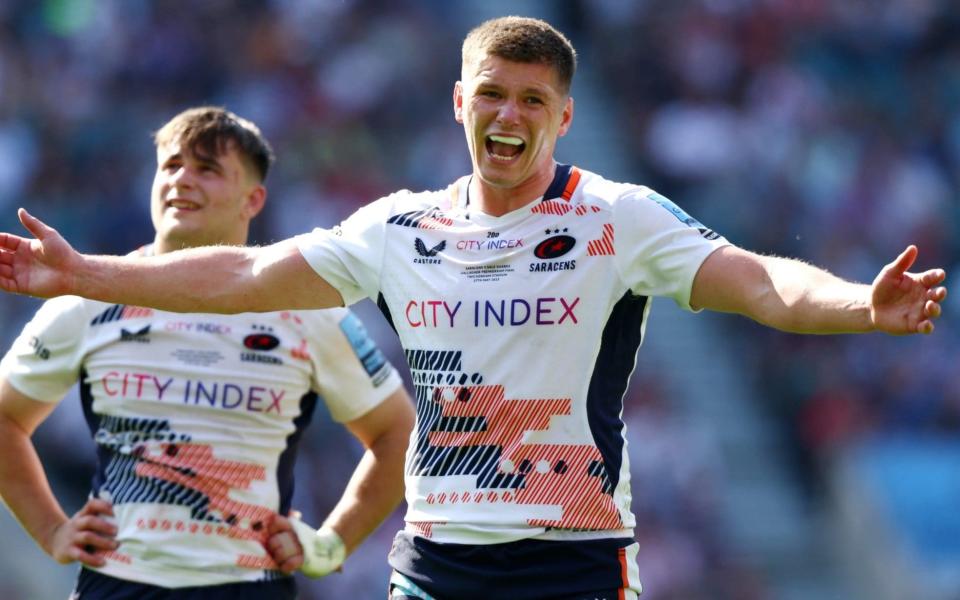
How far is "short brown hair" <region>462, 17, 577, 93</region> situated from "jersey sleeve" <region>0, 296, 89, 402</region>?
7.04 feet

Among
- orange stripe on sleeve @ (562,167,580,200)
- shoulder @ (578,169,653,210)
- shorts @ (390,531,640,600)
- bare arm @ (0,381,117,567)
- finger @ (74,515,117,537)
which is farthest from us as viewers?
bare arm @ (0,381,117,567)

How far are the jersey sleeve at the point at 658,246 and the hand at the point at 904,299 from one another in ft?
2.18

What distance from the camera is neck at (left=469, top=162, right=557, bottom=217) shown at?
215 inches

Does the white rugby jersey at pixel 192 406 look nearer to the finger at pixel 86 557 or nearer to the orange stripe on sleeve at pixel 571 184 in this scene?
the finger at pixel 86 557

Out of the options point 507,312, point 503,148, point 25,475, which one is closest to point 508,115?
point 503,148

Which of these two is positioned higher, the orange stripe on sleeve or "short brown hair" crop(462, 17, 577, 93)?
"short brown hair" crop(462, 17, 577, 93)

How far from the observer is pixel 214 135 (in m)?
6.94

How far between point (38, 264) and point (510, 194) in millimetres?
1546

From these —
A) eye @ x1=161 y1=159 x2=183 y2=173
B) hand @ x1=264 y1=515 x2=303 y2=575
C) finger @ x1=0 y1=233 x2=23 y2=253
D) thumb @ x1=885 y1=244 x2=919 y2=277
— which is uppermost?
eye @ x1=161 y1=159 x2=183 y2=173

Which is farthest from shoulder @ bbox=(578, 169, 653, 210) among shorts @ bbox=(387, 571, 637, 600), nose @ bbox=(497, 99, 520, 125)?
shorts @ bbox=(387, 571, 637, 600)

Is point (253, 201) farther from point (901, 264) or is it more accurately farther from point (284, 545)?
point (901, 264)

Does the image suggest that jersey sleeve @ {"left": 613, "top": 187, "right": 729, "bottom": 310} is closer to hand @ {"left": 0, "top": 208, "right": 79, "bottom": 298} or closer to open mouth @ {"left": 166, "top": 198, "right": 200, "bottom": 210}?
hand @ {"left": 0, "top": 208, "right": 79, "bottom": 298}

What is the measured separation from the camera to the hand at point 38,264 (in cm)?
525

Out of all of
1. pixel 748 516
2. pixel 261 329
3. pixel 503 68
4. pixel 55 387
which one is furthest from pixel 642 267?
pixel 748 516
